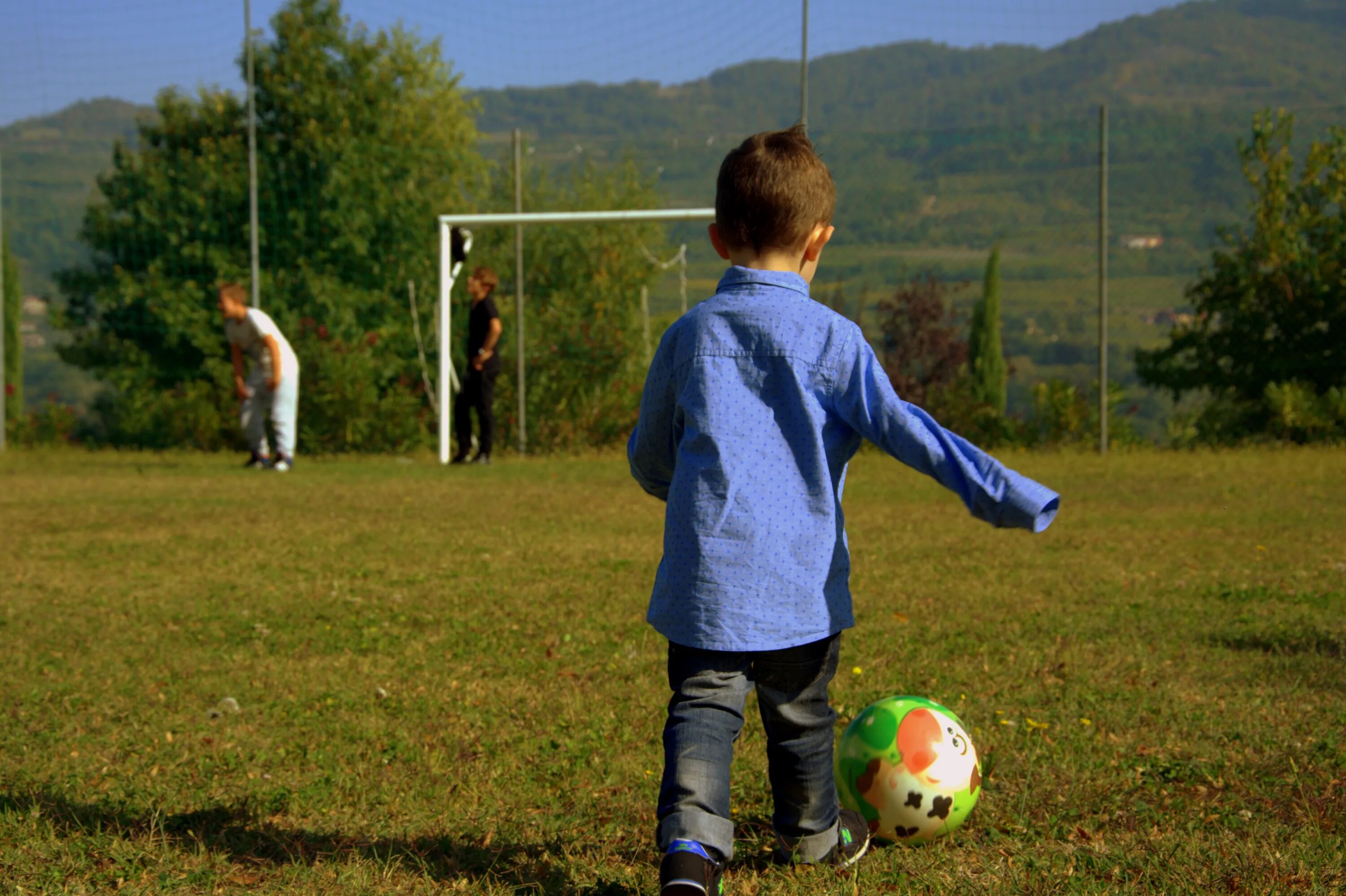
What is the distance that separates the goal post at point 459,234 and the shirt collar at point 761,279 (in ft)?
36.2

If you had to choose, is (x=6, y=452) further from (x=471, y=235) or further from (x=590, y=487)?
(x=590, y=487)

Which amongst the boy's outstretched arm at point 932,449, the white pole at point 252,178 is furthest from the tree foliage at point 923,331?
the boy's outstretched arm at point 932,449

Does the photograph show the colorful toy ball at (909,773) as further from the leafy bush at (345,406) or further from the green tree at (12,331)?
the green tree at (12,331)

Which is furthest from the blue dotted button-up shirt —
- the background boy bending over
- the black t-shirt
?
the background boy bending over

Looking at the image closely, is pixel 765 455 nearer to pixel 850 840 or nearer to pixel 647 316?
pixel 850 840

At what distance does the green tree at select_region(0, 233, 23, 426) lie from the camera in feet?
60.9

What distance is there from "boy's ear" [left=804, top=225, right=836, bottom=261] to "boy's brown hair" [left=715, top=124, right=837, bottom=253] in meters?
0.02

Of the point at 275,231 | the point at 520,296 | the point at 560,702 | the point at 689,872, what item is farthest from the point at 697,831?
the point at 275,231

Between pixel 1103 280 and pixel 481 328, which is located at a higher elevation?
pixel 1103 280

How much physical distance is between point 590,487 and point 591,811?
25.8 feet

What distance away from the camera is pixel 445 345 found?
1380cm

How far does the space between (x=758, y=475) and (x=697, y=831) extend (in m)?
0.68

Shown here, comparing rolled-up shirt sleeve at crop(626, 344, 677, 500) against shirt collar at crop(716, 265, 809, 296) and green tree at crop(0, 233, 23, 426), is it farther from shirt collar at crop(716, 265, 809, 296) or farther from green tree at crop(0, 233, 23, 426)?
green tree at crop(0, 233, 23, 426)

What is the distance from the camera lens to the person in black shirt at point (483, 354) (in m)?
12.9
